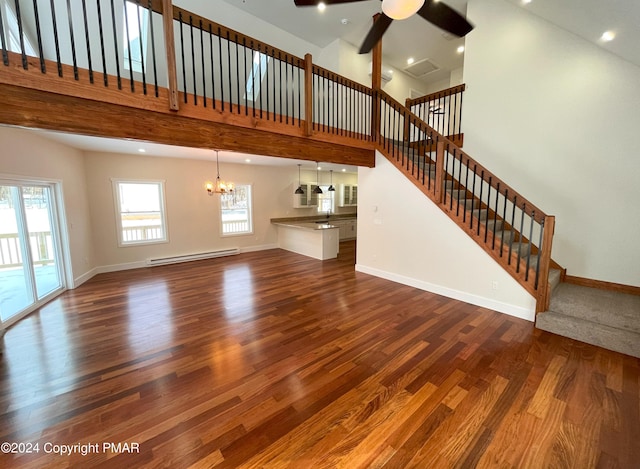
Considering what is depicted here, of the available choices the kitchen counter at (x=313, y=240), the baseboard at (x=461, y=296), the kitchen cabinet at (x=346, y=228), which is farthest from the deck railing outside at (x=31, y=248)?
the kitchen cabinet at (x=346, y=228)

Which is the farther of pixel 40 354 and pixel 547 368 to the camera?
pixel 40 354

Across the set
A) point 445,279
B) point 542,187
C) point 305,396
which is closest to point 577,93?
point 542,187

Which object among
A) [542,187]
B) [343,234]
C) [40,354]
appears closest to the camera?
[40,354]

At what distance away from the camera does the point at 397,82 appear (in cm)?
750

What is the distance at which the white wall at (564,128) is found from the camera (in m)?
3.55

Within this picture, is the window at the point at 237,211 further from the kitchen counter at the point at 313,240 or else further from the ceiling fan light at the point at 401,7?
the ceiling fan light at the point at 401,7

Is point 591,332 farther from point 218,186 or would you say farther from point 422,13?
point 218,186

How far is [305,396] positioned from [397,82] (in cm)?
817

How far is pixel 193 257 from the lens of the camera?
6.91 metres

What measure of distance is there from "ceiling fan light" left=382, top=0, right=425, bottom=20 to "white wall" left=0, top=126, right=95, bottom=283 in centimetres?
479

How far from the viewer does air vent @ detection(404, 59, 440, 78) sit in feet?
23.0

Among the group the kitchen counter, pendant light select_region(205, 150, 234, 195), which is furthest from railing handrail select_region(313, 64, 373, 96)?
pendant light select_region(205, 150, 234, 195)

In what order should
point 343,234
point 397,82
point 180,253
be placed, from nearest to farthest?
point 180,253 → point 397,82 → point 343,234

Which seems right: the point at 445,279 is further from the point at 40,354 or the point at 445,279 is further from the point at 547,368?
the point at 40,354
